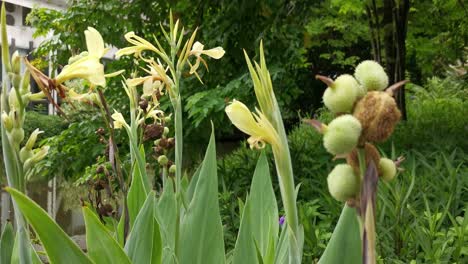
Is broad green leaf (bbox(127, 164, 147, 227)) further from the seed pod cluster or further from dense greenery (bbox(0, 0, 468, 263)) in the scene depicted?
dense greenery (bbox(0, 0, 468, 263))

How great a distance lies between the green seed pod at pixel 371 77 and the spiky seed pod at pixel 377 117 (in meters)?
0.02

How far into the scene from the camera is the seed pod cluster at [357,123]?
384 mm

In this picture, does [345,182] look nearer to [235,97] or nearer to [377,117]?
[377,117]

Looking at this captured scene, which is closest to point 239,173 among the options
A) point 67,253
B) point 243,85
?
point 243,85

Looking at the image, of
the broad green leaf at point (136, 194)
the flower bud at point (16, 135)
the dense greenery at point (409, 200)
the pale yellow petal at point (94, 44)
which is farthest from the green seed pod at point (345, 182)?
the dense greenery at point (409, 200)

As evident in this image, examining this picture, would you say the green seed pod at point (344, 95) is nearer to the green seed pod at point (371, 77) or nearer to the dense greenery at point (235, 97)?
the green seed pod at point (371, 77)

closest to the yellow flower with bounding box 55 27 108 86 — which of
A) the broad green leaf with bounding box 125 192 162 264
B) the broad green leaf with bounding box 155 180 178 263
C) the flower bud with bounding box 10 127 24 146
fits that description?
the flower bud with bounding box 10 127 24 146

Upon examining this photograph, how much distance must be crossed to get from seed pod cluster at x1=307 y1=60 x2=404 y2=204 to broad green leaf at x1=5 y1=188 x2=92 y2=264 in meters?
0.43

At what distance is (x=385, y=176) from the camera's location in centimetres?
42

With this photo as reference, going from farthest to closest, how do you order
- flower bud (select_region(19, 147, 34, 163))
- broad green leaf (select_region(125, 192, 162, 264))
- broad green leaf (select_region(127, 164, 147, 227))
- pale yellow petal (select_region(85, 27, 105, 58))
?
broad green leaf (select_region(127, 164, 147, 227)) → broad green leaf (select_region(125, 192, 162, 264)) → pale yellow petal (select_region(85, 27, 105, 58)) → flower bud (select_region(19, 147, 34, 163))

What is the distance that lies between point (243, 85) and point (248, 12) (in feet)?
2.23

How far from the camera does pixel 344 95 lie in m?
0.41

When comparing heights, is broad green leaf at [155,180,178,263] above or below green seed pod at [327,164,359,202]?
below

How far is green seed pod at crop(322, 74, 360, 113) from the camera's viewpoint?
41 cm
